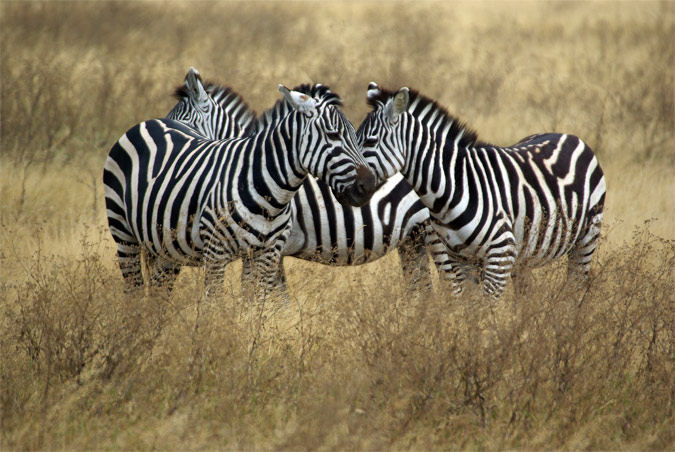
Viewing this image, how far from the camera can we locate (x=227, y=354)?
437 cm

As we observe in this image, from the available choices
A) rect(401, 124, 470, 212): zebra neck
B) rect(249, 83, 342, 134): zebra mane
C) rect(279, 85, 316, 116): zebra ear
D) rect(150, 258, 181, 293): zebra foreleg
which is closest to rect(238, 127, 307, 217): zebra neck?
rect(279, 85, 316, 116): zebra ear

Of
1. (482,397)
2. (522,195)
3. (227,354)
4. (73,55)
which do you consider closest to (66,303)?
(227,354)

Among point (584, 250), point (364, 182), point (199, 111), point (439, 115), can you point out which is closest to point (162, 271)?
point (364, 182)

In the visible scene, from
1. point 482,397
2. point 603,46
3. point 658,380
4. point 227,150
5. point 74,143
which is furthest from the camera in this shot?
point 603,46

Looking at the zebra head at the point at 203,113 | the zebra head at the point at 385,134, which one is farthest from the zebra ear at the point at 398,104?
the zebra head at the point at 203,113

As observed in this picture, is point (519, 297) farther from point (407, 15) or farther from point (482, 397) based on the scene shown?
point (407, 15)

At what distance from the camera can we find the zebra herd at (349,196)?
16.8 feet

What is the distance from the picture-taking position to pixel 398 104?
512 centimetres

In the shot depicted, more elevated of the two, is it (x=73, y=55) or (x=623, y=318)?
(x=73, y=55)

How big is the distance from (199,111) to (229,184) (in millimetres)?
2343

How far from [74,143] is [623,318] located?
809 cm

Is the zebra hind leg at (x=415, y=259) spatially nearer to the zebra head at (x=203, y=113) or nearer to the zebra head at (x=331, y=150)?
the zebra head at (x=331, y=150)

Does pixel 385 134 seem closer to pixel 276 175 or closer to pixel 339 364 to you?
pixel 276 175

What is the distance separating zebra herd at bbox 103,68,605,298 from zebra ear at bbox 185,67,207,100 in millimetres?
1017
